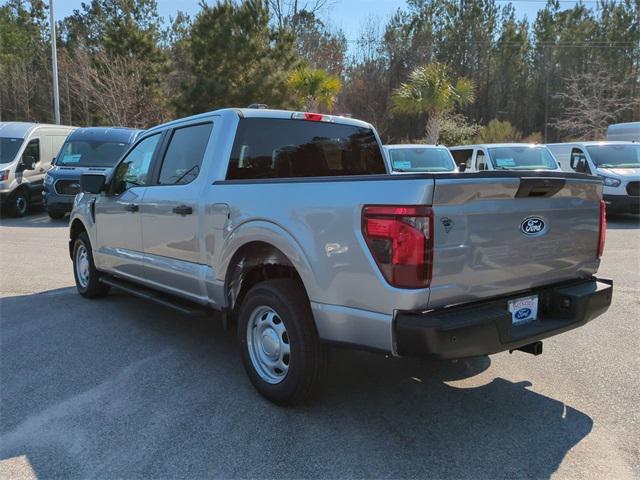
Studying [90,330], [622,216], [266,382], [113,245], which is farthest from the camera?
[622,216]

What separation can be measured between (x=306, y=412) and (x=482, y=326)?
1.29 meters

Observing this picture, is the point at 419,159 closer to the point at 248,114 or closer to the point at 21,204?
the point at 248,114

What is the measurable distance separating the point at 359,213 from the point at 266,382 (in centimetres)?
140

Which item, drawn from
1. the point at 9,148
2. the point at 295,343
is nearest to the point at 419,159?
the point at 295,343

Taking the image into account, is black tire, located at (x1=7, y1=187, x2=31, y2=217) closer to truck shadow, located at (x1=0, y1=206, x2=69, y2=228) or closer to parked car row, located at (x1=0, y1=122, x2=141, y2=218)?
parked car row, located at (x1=0, y1=122, x2=141, y2=218)

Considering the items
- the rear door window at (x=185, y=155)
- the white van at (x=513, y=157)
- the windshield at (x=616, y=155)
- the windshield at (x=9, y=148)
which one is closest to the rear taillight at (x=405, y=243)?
the rear door window at (x=185, y=155)

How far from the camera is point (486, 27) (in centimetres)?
4622

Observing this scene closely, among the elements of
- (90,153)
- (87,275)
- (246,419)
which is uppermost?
(90,153)

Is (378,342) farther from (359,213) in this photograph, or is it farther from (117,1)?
(117,1)

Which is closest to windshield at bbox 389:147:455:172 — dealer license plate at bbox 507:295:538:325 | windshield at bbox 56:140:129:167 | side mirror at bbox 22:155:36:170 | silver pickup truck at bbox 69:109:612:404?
windshield at bbox 56:140:129:167

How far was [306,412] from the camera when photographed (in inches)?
137

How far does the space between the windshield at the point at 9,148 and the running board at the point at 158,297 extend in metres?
10.6

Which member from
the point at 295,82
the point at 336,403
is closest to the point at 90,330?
the point at 336,403

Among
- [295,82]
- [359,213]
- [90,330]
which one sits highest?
[295,82]
